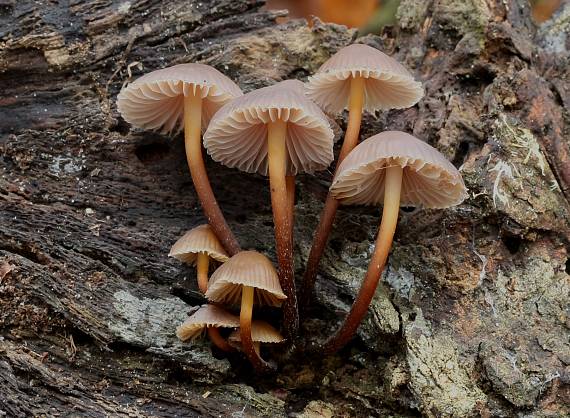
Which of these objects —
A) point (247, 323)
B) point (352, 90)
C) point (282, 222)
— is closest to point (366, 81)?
point (352, 90)

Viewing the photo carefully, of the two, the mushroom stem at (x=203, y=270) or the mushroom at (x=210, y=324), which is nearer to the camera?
the mushroom at (x=210, y=324)

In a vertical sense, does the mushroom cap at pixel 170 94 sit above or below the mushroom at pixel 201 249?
above

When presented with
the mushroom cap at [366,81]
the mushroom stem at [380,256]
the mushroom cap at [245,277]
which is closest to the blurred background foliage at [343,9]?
the mushroom cap at [366,81]

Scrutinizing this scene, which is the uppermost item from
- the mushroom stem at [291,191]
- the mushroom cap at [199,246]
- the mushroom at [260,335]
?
the mushroom stem at [291,191]

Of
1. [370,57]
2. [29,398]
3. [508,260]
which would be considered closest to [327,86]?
[370,57]

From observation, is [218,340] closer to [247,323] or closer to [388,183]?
[247,323]

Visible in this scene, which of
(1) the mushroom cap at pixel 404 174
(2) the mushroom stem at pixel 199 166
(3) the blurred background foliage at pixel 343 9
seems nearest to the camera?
(1) the mushroom cap at pixel 404 174

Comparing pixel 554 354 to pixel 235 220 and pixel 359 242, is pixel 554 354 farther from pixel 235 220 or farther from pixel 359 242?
pixel 235 220

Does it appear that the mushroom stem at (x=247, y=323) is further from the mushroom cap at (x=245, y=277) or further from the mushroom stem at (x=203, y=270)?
the mushroom stem at (x=203, y=270)

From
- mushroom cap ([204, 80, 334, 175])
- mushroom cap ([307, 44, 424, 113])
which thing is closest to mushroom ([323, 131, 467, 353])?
mushroom cap ([204, 80, 334, 175])

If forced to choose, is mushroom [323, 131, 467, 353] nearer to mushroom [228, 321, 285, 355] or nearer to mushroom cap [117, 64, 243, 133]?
mushroom [228, 321, 285, 355]
